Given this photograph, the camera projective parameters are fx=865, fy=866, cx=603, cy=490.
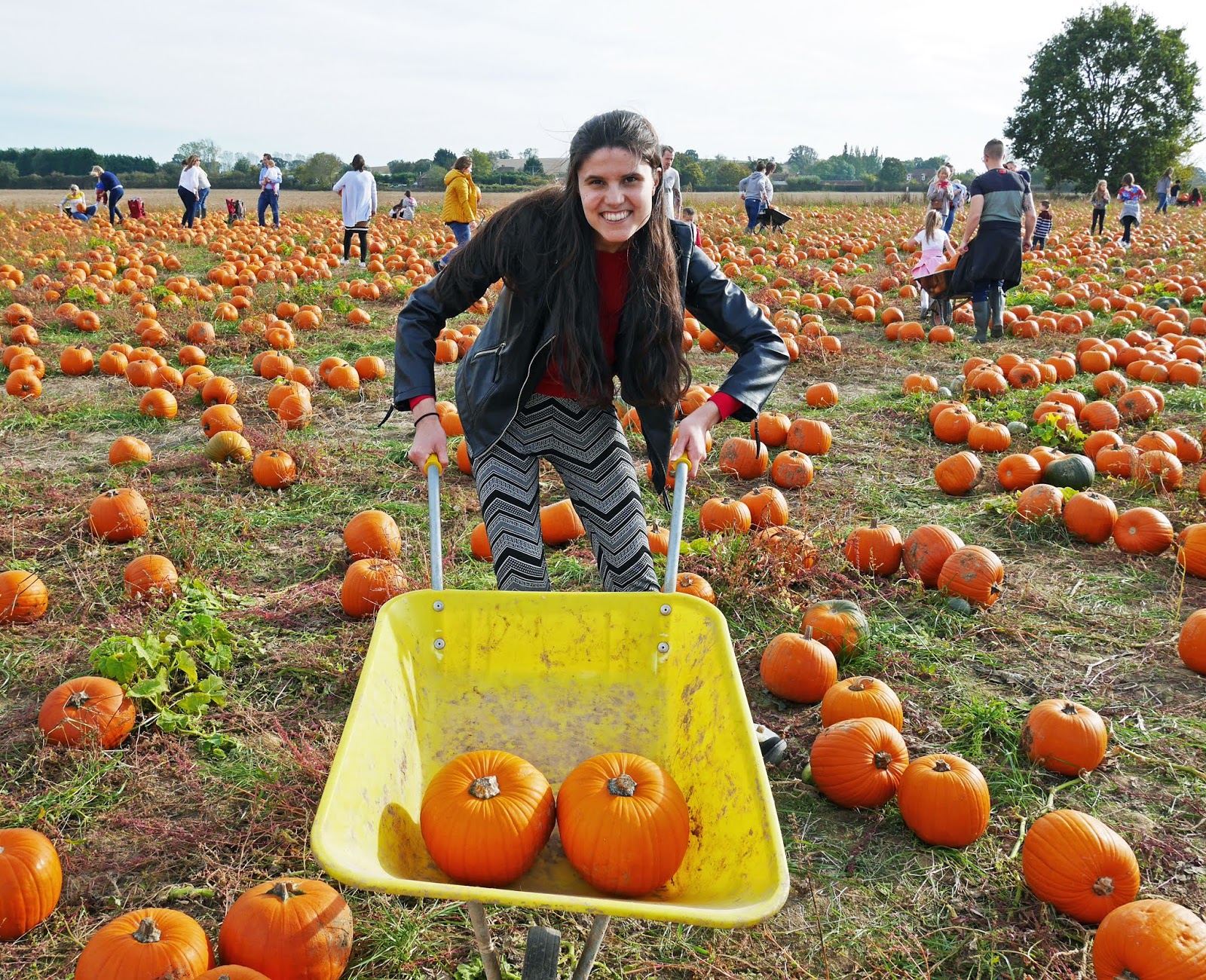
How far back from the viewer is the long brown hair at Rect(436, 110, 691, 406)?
292cm

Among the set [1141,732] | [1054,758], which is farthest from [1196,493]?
[1054,758]

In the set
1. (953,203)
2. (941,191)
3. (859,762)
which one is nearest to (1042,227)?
(953,203)

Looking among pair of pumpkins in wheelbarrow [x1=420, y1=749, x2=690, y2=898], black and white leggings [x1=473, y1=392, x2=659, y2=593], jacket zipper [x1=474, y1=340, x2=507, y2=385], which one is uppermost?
jacket zipper [x1=474, y1=340, x2=507, y2=385]

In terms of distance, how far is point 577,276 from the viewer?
2.92 meters

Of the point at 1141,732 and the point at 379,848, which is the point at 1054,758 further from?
the point at 379,848

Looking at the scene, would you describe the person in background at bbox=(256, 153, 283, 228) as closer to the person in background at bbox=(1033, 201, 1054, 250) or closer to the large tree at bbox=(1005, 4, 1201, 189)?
the person in background at bbox=(1033, 201, 1054, 250)

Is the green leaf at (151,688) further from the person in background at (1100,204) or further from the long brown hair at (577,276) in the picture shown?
the person in background at (1100,204)

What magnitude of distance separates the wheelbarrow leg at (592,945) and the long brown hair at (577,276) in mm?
1731

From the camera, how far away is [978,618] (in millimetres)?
4297

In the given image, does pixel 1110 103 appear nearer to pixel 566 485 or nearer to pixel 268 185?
pixel 268 185

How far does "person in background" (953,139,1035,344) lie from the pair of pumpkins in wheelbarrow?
957 cm

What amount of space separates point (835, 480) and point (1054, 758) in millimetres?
3150

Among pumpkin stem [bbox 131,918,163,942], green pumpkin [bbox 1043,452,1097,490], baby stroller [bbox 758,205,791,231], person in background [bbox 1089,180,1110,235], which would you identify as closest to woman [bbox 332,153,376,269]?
baby stroller [bbox 758,205,791,231]

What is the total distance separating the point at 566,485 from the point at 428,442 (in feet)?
1.95
